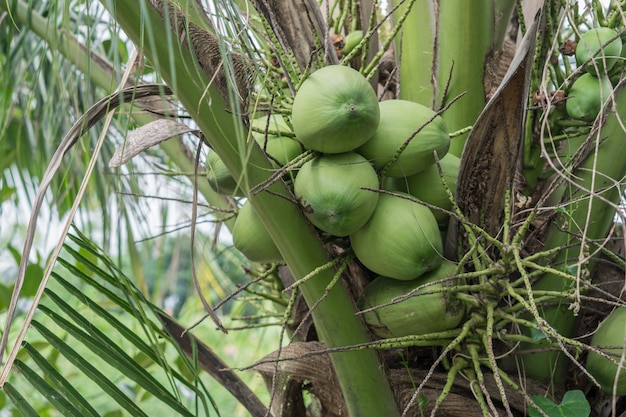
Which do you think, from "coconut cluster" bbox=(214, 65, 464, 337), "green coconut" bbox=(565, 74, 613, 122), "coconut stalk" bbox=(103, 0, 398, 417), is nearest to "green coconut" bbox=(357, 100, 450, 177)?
"coconut cluster" bbox=(214, 65, 464, 337)

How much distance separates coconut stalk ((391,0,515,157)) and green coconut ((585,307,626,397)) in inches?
13.0

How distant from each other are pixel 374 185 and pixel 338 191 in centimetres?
5

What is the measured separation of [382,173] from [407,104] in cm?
10

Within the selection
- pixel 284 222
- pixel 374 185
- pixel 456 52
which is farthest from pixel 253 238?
pixel 456 52

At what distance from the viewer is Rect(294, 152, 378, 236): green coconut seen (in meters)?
0.86

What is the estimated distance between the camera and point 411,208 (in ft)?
2.99

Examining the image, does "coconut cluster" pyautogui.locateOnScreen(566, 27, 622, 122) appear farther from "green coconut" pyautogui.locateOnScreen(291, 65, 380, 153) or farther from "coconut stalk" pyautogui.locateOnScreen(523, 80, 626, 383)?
"green coconut" pyautogui.locateOnScreen(291, 65, 380, 153)

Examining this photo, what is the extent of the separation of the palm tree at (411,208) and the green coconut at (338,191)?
2cm

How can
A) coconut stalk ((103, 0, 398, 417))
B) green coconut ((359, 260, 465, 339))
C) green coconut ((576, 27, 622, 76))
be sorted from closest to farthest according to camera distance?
coconut stalk ((103, 0, 398, 417)), green coconut ((359, 260, 465, 339)), green coconut ((576, 27, 622, 76))

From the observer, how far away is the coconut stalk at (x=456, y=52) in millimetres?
1101

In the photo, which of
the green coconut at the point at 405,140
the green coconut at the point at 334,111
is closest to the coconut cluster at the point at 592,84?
the green coconut at the point at 405,140

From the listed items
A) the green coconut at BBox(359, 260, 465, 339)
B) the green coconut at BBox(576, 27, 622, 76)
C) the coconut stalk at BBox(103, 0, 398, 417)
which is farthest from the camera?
the green coconut at BBox(576, 27, 622, 76)

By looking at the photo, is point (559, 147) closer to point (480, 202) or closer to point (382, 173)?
point (480, 202)

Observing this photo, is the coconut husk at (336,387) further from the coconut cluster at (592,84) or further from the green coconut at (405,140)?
the coconut cluster at (592,84)
